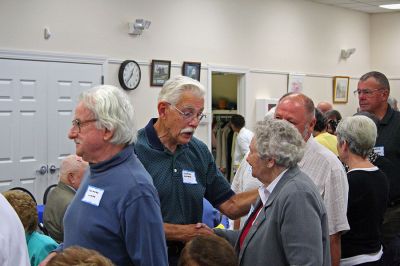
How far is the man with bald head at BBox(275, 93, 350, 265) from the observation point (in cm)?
281

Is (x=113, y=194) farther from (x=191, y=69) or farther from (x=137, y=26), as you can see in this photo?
(x=191, y=69)

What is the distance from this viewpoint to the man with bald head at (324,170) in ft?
9.23

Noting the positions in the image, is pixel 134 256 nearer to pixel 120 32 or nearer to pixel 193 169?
pixel 193 169

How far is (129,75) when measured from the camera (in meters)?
7.09

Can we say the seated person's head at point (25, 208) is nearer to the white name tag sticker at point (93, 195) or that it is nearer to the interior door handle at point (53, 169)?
the white name tag sticker at point (93, 195)

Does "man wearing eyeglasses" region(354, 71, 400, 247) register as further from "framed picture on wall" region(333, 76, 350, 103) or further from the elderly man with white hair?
"framed picture on wall" region(333, 76, 350, 103)

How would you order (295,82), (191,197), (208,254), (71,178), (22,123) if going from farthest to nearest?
(295,82) → (22,123) → (71,178) → (191,197) → (208,254)

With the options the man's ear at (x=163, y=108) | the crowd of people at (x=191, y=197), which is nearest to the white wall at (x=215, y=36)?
the crowd of people at (x=191, y=197)

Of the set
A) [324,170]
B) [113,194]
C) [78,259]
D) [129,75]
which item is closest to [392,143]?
[324,170]

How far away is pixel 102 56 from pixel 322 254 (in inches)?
205

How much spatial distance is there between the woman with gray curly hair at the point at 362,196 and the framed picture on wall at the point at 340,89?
7.96 meters

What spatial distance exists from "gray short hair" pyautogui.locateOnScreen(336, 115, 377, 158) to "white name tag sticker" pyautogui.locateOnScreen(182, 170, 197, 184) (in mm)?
1012

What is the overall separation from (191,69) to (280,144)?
228 inches

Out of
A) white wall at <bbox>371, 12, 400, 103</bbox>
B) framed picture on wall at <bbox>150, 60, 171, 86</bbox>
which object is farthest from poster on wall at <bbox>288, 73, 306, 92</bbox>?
framed picture on wall at <bbox>150, 60, 171, 86</bbox>
